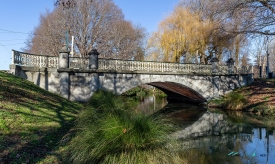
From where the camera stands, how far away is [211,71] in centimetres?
1800

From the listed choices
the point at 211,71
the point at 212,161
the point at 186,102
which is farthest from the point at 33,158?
the point at 186,102

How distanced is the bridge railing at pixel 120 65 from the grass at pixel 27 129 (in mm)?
4161

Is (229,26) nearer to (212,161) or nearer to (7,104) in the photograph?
(212,161)

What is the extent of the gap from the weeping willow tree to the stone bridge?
2.40 metres

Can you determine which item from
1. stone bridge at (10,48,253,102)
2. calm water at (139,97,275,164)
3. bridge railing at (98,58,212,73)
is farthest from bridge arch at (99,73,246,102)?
calm water at (139,97,275,164)

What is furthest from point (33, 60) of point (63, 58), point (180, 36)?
point (180, 36)

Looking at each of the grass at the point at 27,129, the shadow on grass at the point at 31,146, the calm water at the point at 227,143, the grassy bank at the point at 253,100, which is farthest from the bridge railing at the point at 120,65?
the shadow on grass at the point at 31,146

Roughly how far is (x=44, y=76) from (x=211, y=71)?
12.2m

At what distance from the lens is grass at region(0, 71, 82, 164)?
3893 mm

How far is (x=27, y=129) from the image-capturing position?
5137 millimetres

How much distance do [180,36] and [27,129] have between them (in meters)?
16.0

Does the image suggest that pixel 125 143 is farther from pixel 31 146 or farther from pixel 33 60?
pixel 33 60

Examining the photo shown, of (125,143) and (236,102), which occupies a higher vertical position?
(125,143)

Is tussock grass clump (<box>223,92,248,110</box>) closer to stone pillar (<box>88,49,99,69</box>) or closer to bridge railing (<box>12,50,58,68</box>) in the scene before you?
stone pillar (<box>88,49,99,69</box>)
